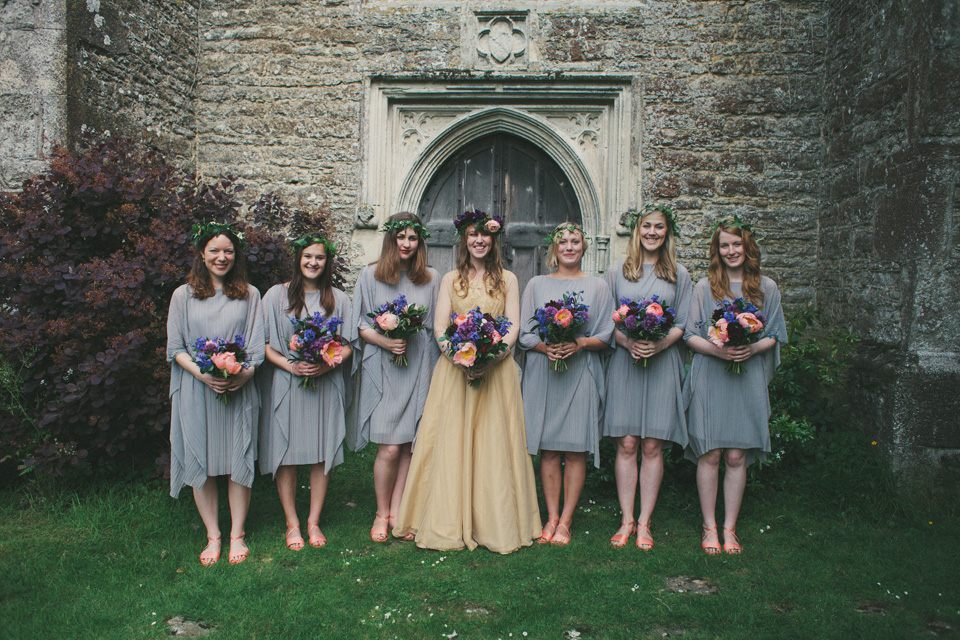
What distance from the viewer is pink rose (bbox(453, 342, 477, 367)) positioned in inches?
149

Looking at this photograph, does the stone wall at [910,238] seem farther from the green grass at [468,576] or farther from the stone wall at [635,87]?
the stone wall at [635,87]

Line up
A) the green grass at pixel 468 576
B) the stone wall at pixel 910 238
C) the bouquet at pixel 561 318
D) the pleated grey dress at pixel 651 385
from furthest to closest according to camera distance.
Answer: the stone wall at pixel 910 238 < the pleated grey dress at pixel 651 385 < the bouquet at pixel 561 318 < the green grass at pixel 468 576

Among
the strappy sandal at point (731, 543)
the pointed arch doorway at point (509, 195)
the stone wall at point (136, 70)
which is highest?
the stone wall at point (136, 70)

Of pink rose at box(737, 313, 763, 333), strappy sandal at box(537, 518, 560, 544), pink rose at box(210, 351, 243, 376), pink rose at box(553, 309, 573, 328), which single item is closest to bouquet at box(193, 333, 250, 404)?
pink rose at box(210, 351, 243, 376)

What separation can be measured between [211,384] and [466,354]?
4.92ft

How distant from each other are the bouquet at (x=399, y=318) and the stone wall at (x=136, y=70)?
381 cm

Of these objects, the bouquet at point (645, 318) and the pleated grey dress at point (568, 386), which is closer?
the bouquet at point (645, 318)

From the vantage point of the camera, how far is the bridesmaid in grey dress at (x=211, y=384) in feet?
12.4

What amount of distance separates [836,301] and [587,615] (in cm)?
450

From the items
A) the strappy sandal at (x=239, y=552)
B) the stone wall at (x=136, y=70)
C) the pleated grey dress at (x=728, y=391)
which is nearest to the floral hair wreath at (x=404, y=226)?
the pleated grey dress at (x=728, y=391)

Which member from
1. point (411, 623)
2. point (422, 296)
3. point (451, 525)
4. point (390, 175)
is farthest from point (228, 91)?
point (411, 623)

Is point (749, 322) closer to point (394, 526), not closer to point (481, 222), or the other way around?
point (481, 222)

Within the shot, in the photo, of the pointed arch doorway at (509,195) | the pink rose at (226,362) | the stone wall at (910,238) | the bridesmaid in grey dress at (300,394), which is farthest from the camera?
the pointed arch doorway at (509,195)

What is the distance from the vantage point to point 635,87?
6844 mm
